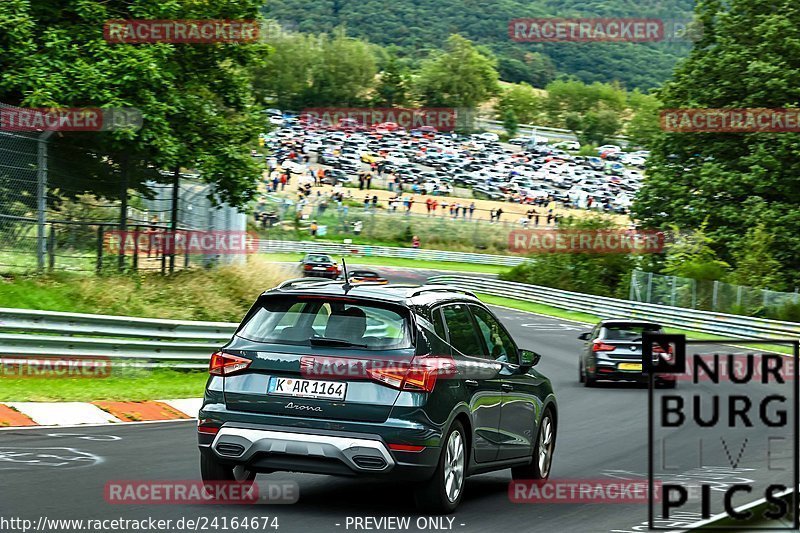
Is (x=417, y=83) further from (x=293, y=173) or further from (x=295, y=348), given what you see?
(x=295, y=348)

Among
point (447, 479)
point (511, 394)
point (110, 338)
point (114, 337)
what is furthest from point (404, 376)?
point (114, 337)

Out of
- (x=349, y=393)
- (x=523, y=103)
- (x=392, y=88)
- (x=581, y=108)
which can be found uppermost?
(x=392, y=88)

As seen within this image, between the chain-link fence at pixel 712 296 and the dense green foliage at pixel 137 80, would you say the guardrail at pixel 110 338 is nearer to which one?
the dense green foliage at pixel 137 80

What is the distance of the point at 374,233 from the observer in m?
83.5

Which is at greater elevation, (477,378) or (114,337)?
(477,378)

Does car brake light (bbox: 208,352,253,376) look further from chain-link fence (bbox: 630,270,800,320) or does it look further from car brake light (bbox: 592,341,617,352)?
chain-link fence (bbox: 630,270,800,320)

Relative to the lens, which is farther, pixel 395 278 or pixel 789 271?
pixel 395 278

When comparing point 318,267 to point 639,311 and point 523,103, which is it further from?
point 523,103

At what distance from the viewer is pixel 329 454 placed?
820 cm

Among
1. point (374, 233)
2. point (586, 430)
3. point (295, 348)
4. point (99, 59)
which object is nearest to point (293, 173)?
point (374, 233)

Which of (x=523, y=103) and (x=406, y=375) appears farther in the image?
(x=523, y=103)

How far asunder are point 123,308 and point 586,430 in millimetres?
8990

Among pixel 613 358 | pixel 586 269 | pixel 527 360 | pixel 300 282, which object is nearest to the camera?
pixel 300 282

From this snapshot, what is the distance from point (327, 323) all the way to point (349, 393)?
67 centimetres
